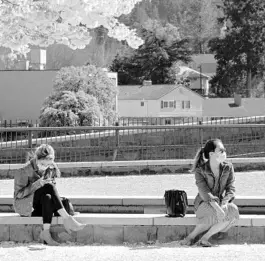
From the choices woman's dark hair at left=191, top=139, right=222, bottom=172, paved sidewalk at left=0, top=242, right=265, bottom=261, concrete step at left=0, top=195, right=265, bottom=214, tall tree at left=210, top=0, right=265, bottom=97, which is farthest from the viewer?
tall tree at left=210, top=0, right=265, bottom=97

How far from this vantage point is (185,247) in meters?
9.39

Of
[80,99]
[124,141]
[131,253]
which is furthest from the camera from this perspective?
[80,99]

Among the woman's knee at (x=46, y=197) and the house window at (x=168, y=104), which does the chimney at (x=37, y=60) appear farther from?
the woman's knee at (x=46, y=197)

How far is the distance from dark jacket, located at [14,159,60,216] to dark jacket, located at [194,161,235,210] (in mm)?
1957

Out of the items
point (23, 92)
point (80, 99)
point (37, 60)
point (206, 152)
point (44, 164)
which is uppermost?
point (37, 60)

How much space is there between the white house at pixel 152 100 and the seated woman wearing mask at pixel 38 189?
77411 millimetres

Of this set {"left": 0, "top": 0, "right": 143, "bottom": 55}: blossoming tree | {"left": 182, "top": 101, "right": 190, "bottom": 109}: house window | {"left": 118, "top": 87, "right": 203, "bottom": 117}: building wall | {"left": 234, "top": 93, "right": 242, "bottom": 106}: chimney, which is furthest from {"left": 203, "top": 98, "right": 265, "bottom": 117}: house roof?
{"left": 0, "top": 0, "right": 143, "bottom": 55}: blossoming tree

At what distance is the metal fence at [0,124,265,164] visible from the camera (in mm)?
19781

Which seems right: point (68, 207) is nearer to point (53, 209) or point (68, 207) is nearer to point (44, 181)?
point (53, 209)

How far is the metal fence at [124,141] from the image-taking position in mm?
19781

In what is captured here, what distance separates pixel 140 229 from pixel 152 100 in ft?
258

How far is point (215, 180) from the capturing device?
386 inches

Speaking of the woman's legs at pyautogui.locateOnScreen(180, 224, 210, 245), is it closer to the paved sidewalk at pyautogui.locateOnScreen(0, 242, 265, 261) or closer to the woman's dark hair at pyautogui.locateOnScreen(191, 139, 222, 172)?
the paved sidewalk at pyautogui.locateOnScreen(0, 242, 265, 261)

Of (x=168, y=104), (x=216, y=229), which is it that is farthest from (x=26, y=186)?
(x=168, y=104)
